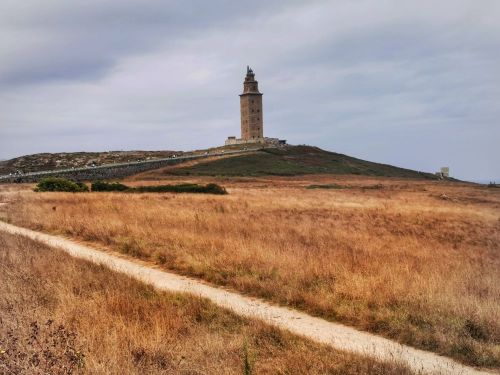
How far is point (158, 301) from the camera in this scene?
9008 millimetres

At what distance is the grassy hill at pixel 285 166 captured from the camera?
80625 millimetres

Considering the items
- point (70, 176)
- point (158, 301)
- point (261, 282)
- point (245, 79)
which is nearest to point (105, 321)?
point (158, 301)

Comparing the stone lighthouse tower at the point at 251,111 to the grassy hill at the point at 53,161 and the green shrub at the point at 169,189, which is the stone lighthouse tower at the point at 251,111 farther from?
the green shrub at the point at 169,189

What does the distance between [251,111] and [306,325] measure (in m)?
132

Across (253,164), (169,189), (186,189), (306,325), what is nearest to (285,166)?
(253,164)

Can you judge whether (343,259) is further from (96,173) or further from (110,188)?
(96,173)

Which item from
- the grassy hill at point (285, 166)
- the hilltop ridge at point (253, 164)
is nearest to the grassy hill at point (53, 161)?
the hilltop ridge at point (253, 164)

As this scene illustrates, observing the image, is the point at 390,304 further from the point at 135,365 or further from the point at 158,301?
the point at 135,365

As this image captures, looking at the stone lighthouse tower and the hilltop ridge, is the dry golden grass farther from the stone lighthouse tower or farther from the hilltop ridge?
the stone lighthouse tower

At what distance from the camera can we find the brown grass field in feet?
26.5

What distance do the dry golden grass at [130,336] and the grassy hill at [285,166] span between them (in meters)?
65.5

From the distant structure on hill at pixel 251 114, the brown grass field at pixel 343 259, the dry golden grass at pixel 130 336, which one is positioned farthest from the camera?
the distant structure on hill at pixel 251 114

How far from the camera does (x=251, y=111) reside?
5418 inches

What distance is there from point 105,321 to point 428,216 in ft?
76.7
